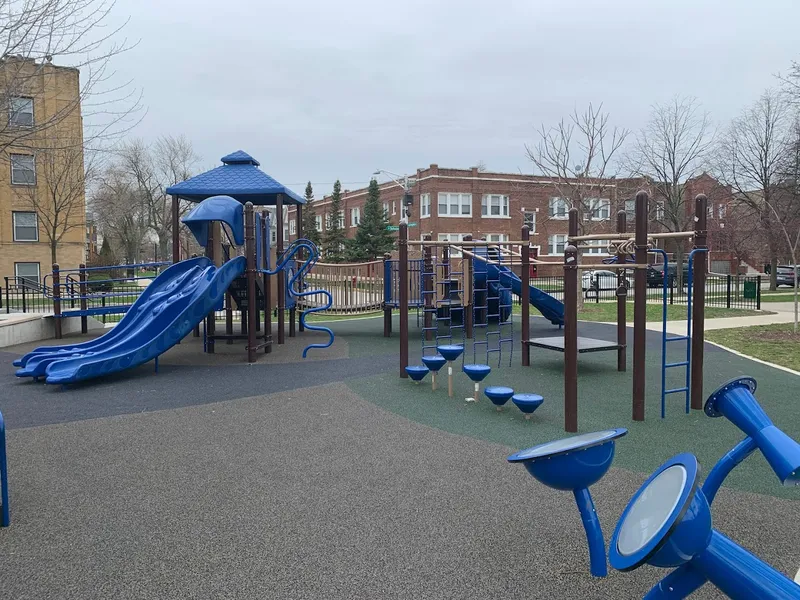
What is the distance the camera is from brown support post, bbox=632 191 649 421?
20.5ft

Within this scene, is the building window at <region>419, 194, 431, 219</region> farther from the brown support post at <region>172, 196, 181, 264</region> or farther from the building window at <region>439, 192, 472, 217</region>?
the brown support post at <region>172, 196, 181, 264</region>

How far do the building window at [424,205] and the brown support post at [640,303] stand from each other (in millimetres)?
37008

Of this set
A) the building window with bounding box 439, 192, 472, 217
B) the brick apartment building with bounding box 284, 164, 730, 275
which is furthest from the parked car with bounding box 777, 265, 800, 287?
the building window with bounding box 439, 192, 472, 217

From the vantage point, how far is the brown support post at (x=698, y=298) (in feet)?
22.7

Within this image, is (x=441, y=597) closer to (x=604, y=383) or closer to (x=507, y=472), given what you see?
(x=507, y=472)

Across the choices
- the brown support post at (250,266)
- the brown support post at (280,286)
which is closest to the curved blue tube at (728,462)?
the brown support post at (250,266)

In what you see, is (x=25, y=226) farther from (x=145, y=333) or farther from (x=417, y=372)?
(x=417, y=372)

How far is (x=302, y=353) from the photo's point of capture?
11.7 m

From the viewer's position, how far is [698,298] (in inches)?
279

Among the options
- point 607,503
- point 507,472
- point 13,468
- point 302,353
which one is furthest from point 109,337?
point 607,503

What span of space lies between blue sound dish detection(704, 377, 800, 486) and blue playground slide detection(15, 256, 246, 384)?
8.45 m

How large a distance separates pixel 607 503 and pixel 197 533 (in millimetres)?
2796

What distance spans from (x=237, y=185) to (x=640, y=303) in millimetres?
9730

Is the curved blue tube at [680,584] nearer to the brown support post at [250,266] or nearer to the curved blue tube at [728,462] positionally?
the curved blue tube at [728,462]
